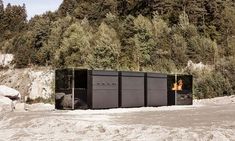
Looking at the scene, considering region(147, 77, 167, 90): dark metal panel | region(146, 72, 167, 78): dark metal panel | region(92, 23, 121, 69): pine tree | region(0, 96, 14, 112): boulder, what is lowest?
region(0, 96, 14, 112): boulder

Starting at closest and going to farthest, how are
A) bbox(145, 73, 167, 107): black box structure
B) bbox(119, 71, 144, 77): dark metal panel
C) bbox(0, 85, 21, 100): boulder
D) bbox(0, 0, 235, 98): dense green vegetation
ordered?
bbox(119, 71, 144, 77): dark metal panel < bbox(0, 85, 21, 100): boulder < bbox(145, 73, 167, 107): black box structure < bbox(0, 0, 235, 98): dense green vegetation

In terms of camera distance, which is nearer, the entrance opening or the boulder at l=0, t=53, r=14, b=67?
the entrance opening

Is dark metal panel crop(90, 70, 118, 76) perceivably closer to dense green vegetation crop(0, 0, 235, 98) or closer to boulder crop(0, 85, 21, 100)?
boulder crop(0, 85, 21, 100)

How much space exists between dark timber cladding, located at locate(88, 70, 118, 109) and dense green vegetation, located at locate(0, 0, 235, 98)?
2350 centimetres

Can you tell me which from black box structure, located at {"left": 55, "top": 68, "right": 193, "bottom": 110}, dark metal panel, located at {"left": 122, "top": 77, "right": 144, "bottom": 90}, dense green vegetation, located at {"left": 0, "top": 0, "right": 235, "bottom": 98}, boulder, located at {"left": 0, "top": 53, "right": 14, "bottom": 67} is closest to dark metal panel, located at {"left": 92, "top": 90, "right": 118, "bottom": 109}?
black box structure, located at {"left": 55, "top": 68, "right": 193, "bottom": 110}

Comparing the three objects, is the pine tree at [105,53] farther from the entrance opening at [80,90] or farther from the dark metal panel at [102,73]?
the entrance opening at [80,90]

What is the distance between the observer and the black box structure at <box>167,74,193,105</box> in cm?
3005

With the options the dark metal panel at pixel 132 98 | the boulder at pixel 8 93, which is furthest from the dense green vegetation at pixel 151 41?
the boulder at pixel 8 93

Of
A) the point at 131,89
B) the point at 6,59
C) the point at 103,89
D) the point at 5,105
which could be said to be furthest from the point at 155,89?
the point at 6,59

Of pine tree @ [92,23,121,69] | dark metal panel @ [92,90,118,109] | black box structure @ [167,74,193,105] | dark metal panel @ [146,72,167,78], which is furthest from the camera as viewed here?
pine tree @ [92,23,121,69]

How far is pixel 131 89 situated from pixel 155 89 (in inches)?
94.9

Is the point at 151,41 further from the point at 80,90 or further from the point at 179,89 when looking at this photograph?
the point at 80,90

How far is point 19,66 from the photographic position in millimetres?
78250

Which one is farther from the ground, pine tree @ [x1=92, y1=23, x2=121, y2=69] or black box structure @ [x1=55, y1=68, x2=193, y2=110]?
pine tree @ [x1=92, y1=23, x2=121, y2=69]
